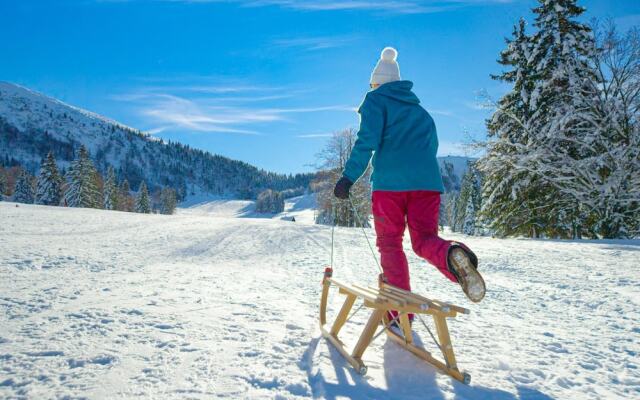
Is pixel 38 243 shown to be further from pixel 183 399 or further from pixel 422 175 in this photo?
pixel 422 175

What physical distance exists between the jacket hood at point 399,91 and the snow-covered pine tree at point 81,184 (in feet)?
159

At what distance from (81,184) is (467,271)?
5039 cm

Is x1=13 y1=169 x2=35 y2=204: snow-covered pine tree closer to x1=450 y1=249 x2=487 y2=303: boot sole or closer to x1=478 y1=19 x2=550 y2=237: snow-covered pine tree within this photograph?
x1=478 y1=19 x2=550 y2=237: snow-covered pine tree

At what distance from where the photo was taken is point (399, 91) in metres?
3.22

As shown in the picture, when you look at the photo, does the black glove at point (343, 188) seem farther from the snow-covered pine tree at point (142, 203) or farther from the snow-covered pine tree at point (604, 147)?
the snow-covered pine tree at point (142, 203)

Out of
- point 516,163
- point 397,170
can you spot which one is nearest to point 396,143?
point 397,170

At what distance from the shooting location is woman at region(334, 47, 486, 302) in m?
2.99

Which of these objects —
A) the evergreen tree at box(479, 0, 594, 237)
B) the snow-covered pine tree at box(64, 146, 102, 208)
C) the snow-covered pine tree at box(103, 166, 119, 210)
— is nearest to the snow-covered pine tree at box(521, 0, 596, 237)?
the evergreen tree at box(479, 0, 594, 237)

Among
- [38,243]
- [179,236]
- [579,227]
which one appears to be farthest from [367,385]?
[579,227]

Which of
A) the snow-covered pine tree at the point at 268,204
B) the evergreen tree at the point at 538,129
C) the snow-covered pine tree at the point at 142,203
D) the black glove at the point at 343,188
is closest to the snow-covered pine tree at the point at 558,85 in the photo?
the evergreen tree at the point at 538,129

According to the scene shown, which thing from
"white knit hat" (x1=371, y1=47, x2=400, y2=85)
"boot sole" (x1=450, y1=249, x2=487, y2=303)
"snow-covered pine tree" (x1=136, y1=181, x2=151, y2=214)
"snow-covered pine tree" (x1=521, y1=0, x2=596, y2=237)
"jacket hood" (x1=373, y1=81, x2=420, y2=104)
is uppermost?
"snow-covered pine tree" (x1=521, y1=0, x2=596, y2=237)

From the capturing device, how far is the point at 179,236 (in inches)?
335

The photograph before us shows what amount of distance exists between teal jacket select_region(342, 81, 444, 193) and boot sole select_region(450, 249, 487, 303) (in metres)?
0.80

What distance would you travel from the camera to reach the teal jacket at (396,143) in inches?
118
